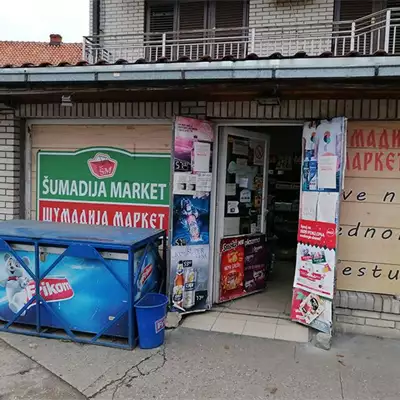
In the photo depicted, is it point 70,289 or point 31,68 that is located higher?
point 31,68

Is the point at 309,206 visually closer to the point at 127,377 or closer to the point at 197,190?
the point at 197,190

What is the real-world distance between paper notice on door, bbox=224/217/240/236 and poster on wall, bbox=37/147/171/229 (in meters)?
0.80

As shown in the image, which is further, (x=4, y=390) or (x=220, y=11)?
(x=220, y=11)

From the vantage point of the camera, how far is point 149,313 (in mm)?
3787

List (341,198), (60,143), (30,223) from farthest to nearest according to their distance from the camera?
(60,143), (30,223), (341,198)

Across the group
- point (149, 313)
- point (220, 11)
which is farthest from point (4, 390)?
point (220, 11)

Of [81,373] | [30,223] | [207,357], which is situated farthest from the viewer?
[30,223]

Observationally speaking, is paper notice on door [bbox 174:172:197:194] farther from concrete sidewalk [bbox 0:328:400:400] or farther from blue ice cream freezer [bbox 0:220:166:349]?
concrete sidewalk [bbox 0:328:400:400]

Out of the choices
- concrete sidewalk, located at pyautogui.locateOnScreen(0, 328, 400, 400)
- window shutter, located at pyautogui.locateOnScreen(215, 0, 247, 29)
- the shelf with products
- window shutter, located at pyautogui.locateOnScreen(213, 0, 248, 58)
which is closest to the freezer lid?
concrete sidewalk, located at pyautogui.locateOnScreen(0, 328, 400, 400)

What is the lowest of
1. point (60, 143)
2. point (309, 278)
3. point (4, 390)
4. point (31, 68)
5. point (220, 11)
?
point (4, 390)

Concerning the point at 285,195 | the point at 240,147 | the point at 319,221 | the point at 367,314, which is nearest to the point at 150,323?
the point at 319,221

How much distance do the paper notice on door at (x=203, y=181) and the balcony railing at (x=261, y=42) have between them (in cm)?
259

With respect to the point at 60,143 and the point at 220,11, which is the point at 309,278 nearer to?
the point at 60,143

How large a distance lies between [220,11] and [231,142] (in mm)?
→ 3229
